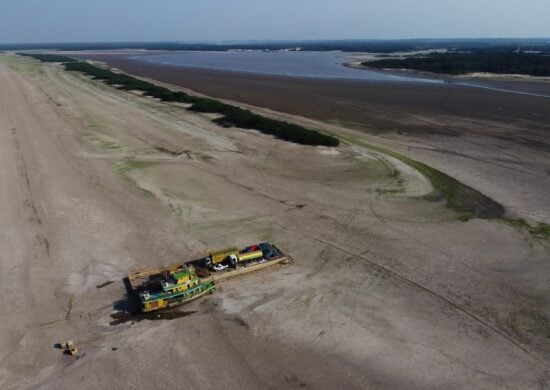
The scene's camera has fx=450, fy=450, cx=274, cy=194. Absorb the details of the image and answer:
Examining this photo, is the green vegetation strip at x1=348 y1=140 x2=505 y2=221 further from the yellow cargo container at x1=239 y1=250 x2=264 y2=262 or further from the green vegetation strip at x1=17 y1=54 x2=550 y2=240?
the yellow cargo container at x1=239 y1=250 x2=264 y2=262

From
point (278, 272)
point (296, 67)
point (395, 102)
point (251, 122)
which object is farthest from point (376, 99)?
point (296, 67)

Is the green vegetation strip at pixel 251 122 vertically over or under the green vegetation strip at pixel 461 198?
over

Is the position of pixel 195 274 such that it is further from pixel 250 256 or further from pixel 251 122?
pixel 251 122

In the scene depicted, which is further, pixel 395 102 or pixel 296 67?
pixel 296 67

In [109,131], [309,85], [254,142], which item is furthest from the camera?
[309,85]

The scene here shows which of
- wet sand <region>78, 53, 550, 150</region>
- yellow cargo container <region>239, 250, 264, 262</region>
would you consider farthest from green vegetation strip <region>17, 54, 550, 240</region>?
yellow cargo container <region>239, 250, 264, 262</region>

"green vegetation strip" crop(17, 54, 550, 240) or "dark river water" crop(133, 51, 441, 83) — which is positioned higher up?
"dark river water" crop(133, 51, 441, 83)

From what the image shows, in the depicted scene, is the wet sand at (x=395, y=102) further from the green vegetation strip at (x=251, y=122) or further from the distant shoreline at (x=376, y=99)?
the green vegetation strip at (x=251, y=122)

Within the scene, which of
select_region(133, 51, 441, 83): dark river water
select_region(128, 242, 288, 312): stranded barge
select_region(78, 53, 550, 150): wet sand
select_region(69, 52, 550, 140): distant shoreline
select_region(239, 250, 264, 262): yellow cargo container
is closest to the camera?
select_region(128, 242, 288, 312): stranded barge

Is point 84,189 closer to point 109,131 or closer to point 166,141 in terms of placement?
point 166,141

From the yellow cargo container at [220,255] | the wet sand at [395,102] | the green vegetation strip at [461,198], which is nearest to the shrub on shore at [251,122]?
the wet sand at [395,102]

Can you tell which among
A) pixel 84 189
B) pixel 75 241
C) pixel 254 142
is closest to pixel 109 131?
pixel 254 142
